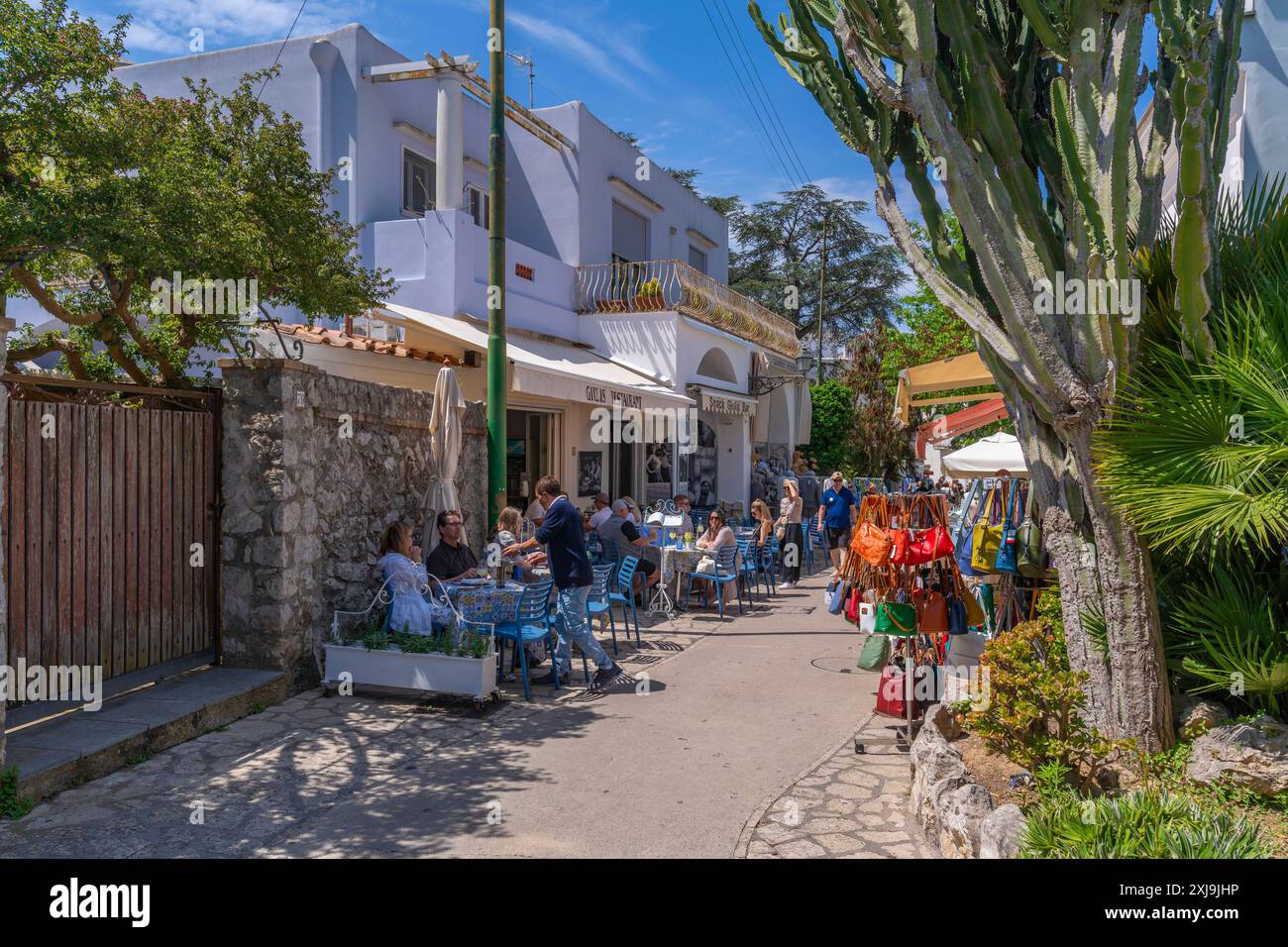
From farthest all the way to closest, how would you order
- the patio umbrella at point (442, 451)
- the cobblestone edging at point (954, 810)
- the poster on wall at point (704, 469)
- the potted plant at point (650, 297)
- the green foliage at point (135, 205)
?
the poster on wall at point (704, 469), the potted plant at point (650, 297), the patio umbrella at point (442, 451), the green foliage at point (135, 205), the cobblestone edging at point (954, 810)

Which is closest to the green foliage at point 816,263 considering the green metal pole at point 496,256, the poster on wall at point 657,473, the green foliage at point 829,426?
the green foliage at point 829,426

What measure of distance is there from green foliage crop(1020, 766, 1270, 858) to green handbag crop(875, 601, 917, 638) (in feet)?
7.70

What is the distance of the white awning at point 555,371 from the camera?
1112 centimetres

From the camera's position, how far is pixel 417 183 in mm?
15688

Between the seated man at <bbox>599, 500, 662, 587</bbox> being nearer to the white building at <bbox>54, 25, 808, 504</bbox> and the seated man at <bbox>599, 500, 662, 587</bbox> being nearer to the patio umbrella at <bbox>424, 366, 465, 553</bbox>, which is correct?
the white building at <bbox>54, 25, 808, 504</bbox>

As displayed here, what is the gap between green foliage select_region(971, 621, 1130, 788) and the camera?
4.38 metres

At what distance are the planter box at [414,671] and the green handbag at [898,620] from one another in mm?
2983

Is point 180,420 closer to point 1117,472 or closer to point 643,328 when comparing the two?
point 1117,472

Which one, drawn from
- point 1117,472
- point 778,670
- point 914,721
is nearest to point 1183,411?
point 1117,472

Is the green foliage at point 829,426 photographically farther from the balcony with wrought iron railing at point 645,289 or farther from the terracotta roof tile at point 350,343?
the terracotta roof tile at point 350,343

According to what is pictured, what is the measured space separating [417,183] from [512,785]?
42.5ft

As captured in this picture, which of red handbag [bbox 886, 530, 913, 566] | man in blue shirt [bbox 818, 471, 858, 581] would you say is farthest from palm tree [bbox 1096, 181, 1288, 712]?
man in blue shirt [bbox 818, 471, 858, 581]

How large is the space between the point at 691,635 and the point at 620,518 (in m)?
1.83

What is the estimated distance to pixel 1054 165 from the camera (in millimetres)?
5250
